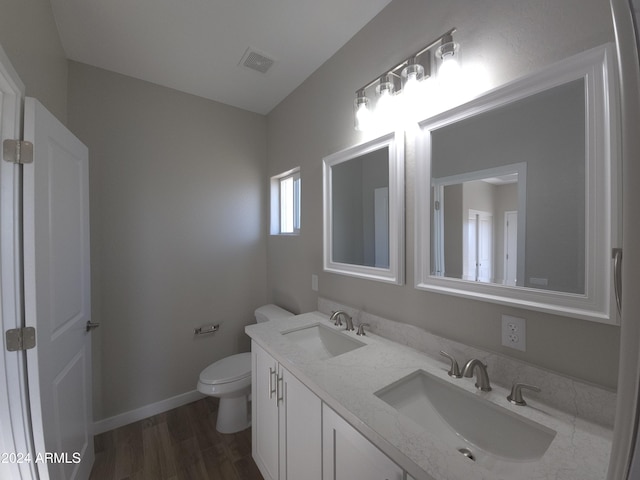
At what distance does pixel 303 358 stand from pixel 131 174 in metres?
1.88

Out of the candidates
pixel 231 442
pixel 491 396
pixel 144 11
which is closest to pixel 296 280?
pixel 231 442

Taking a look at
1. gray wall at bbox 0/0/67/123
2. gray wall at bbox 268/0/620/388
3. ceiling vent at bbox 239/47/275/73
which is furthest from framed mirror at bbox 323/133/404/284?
gray wall at bbox 0/0/67/123

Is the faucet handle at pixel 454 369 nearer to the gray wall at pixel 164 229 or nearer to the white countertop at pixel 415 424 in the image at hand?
the white countertop at pixel 415 424

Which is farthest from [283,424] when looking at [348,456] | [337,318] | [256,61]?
[256,61]

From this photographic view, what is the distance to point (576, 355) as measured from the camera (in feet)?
2.51

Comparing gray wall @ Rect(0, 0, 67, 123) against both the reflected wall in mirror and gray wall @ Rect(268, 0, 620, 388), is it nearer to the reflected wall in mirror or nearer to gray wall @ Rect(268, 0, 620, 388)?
gray wall @ Rect(268, 0, 620, 388)

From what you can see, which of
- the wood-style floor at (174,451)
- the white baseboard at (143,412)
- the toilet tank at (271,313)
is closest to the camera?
the wood-style floor at (174,451)

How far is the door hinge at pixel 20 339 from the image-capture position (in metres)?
0.97

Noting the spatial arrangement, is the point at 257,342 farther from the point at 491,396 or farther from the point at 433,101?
the point at 433,101

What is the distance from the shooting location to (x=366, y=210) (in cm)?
147

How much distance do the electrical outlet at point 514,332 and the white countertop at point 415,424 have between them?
164 millimetres

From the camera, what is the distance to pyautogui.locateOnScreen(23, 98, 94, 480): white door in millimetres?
1003

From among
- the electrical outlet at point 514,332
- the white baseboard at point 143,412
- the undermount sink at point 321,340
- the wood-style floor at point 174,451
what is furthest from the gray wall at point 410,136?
the white baseboard at point 143,412

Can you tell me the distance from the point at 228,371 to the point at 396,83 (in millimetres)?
2128
